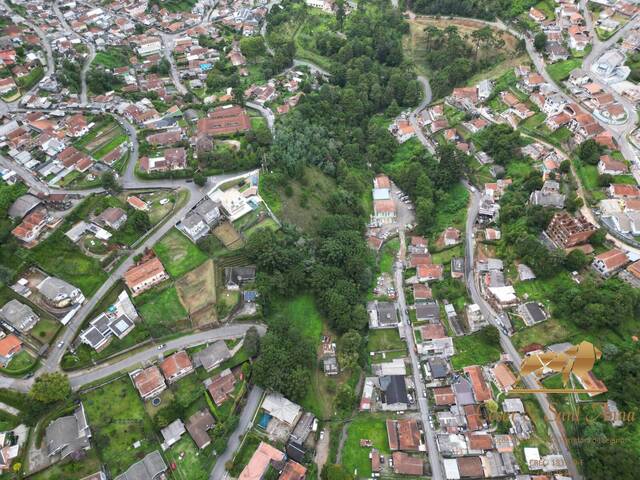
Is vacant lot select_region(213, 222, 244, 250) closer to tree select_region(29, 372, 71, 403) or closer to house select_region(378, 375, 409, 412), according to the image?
tree select_region(29, 372, 71, 403)

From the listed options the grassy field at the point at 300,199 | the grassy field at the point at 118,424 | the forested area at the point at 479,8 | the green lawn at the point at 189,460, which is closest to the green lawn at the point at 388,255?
the grassy field at the point at 300,199

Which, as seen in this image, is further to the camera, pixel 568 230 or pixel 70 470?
pixel 568 230

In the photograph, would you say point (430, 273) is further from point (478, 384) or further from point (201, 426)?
point (201, 426)

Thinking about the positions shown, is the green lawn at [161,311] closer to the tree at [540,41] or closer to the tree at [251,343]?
the tree at [251,343]

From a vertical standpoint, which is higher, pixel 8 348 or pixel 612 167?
pixel 612 167

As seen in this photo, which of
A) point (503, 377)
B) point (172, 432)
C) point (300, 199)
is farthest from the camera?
point (300, 199)

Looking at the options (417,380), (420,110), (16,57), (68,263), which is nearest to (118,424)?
(68,263)
